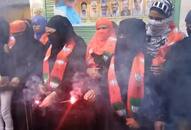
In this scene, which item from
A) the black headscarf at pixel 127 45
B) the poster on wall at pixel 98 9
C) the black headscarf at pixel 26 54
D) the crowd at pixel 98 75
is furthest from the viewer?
the black headscarf at pixel 26 54

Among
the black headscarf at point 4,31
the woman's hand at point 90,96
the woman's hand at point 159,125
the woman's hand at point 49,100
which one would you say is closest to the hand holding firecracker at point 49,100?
the woman's hand at point 49,100

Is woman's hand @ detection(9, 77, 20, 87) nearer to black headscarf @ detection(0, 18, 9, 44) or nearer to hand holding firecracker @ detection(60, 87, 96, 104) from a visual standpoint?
black headscarf @ detection(0, 18, 9, 44)

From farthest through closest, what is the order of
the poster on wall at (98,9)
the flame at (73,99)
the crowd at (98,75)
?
the flame at (73,99) → the poster on wall at (98,9) → the crowd at (98,75)

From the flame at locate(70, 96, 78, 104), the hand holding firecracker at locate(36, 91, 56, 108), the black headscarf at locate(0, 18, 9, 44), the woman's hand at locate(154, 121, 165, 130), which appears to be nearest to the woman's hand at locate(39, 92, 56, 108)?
the hand holding firecracker at locate(36, 91, 56, 108)

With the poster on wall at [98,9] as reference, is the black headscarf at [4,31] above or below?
below

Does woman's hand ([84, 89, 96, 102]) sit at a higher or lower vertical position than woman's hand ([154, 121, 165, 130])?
higher

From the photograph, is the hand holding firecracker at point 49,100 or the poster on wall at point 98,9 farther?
the hand holding firecracker at point 49,100

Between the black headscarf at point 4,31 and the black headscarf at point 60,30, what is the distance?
0.96 feet

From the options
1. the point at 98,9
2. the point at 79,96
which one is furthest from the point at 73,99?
the point at 98,9

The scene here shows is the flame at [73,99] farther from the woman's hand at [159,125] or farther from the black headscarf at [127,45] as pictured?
the woman's hand at [159,125]

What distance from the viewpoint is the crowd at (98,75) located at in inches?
67.7

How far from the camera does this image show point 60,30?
2.12 metres

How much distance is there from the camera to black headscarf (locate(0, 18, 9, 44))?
222cm

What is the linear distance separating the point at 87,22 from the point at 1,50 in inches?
24.3
